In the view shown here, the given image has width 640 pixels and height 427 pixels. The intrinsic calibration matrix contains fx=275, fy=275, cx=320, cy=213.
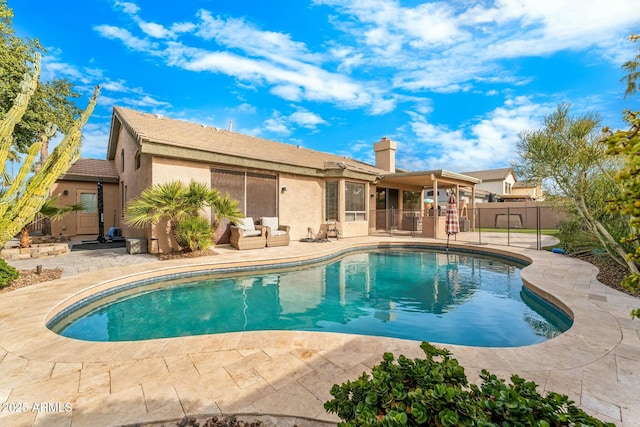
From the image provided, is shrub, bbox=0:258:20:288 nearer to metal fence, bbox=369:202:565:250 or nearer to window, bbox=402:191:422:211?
metal fence, bbox=369:202:565:250

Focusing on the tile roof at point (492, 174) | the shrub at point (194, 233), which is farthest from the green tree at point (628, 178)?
the tile roof at point (492, 174)

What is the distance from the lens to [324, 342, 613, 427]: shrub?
1144 millimetres

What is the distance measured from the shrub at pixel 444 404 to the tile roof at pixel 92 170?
17.5 m

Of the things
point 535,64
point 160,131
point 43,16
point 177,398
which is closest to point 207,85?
point 43,16

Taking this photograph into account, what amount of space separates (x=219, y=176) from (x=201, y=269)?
4.54m

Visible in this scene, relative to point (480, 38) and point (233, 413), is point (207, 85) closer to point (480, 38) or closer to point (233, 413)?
point (480, 38)

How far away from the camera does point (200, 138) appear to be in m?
11.8

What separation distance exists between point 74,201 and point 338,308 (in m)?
15.6

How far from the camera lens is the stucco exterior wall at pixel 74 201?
13.7m

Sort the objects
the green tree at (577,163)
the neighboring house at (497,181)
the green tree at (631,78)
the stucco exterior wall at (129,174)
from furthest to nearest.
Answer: the neighboring house at (497,181) → the green tree at (631,78) → the stucco exterior wall at (129,174) → the green tree at (577,163)

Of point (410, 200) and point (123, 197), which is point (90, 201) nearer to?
point (123, 197)

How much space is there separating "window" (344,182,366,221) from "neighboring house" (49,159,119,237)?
40.9 feet

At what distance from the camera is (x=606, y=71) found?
43.0 feet

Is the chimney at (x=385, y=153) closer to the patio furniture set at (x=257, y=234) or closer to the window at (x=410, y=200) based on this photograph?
the window at (x=410, y=200)
